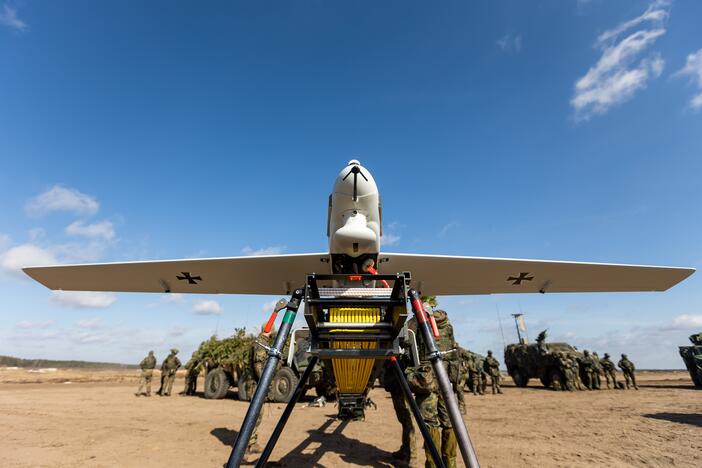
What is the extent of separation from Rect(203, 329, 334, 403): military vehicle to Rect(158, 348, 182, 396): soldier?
6.73 feet

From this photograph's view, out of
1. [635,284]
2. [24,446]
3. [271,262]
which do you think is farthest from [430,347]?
[24,446]

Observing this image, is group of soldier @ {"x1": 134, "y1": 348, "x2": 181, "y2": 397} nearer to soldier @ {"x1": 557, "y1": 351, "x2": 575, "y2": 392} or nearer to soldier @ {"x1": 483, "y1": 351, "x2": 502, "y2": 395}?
soldier @ {"x1": 483, "y1": 351, "x2": 502, "y2": 395}

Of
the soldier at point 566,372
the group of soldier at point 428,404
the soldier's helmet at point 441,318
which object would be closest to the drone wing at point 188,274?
the soldier's helmet at point 441,318

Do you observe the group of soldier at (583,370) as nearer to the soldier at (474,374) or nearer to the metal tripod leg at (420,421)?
the soldier at (474,374)

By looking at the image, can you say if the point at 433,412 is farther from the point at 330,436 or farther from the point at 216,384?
the point at 216,384

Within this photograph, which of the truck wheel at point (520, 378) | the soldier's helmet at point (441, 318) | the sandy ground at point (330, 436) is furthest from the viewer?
the truck wheel at point (520, 378)

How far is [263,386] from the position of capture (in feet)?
7.78

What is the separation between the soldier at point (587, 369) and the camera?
20047mm

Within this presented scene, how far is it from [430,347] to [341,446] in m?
5.67

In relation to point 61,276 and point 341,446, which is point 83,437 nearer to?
point 61,276

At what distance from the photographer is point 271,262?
6.47 m

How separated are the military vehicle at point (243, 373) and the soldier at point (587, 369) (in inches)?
651

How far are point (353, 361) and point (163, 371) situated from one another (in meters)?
17.6

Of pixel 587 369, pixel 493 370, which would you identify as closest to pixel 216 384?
pixel 493 370
